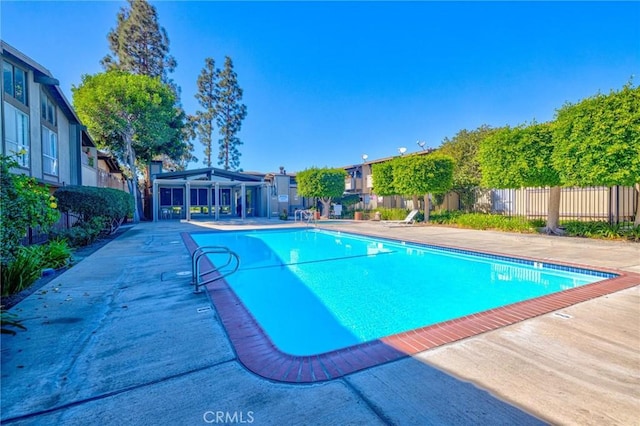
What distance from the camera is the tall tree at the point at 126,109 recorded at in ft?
60.0

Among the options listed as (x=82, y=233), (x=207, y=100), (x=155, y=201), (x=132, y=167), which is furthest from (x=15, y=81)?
(x=207, y=100)

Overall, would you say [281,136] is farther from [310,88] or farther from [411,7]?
[411,7]

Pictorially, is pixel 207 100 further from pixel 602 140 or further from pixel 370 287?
pixel 602 140

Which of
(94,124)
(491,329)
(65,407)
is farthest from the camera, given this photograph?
(94,124)

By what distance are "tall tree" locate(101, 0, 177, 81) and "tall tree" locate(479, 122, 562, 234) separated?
2844 centimetres

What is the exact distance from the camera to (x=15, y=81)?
1034cm

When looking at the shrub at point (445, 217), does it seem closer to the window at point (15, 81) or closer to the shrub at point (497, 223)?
the shrub at point (497, 223)

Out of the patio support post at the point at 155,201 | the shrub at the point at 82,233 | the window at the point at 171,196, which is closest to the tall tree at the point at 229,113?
the window at the point at 171,196

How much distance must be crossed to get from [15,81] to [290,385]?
14.1 m

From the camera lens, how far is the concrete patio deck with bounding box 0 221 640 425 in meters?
2.04

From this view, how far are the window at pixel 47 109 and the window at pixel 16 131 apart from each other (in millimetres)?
1472

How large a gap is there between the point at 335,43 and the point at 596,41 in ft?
38.7

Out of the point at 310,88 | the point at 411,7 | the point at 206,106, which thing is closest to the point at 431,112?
the point at 310,88

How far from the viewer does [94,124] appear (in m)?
19.2
